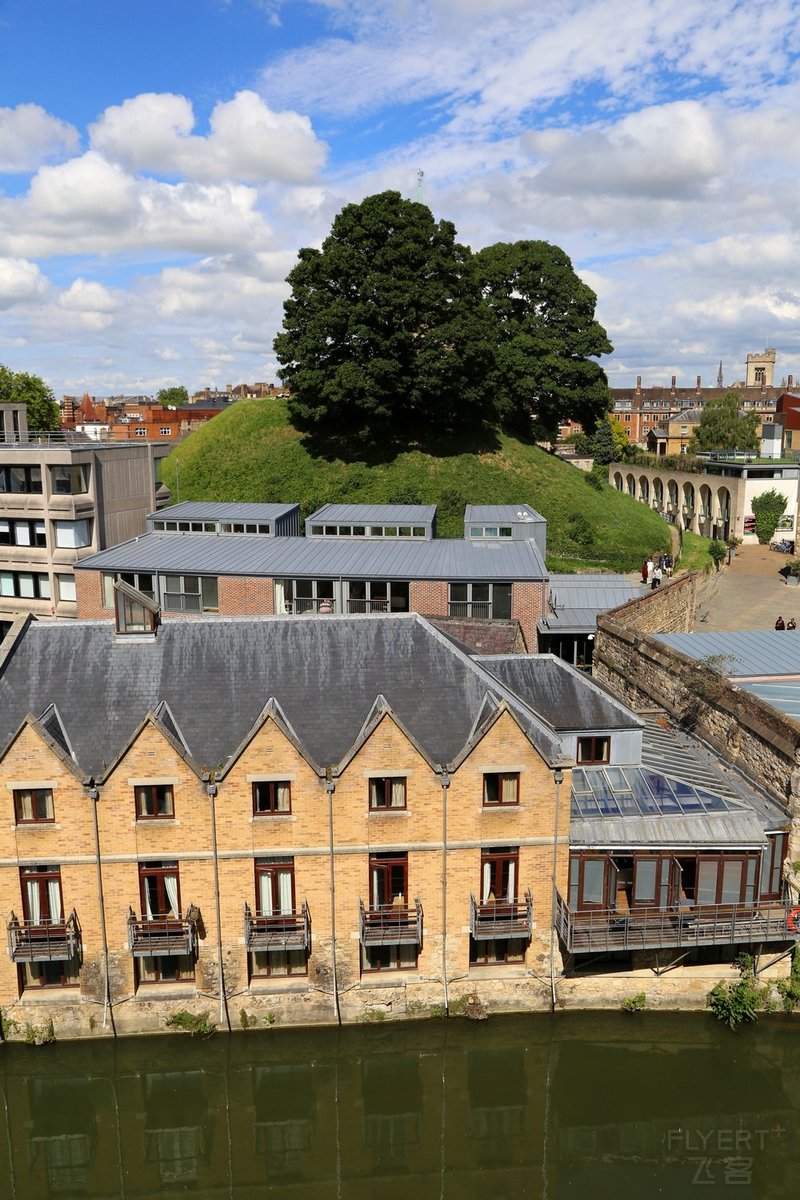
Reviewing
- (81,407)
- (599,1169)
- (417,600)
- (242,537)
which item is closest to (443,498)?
(242,537)

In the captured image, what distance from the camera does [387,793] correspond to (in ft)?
73.6

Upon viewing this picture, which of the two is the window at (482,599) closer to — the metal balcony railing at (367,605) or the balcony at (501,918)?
the metal balcony railing at (367,605)

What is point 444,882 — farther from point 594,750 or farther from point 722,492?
point 722,492

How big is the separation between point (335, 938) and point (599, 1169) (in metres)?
8.51

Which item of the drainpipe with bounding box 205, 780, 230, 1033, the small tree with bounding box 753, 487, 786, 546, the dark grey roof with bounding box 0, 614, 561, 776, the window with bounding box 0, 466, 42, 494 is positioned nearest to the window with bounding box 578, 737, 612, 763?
Answer: the dark grey roof with bounding box 0, 614, 561, 776

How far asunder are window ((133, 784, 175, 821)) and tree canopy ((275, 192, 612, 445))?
152 ft

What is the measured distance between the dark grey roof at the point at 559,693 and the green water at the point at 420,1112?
8316mm

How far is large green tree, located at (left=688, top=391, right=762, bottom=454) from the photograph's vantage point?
10500cm

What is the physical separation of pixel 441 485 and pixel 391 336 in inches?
474

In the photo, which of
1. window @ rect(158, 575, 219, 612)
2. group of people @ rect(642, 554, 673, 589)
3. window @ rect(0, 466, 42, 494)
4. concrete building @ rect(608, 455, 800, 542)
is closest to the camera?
window @ rect(158, 575, 219, 612)

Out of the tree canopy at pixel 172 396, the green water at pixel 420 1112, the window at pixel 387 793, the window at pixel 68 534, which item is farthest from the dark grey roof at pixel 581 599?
the tree canopy at pixel 172 396

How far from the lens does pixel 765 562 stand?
7019cm

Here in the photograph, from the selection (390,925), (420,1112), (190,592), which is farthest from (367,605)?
(420,1112)

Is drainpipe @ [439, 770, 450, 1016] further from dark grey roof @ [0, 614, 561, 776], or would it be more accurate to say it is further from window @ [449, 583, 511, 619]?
window @ [449, 583, 511, 619]
